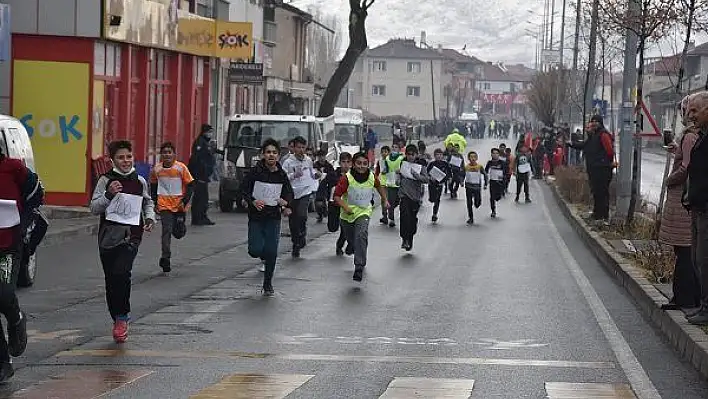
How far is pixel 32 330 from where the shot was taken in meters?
12.4

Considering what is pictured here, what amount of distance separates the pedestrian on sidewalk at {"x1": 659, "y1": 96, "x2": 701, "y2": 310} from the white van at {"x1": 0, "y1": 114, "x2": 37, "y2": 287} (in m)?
6.31

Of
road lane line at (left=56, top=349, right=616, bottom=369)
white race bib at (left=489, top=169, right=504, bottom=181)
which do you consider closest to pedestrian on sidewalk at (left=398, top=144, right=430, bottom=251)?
white race bib at (left=489, top=169, right=504, bottom=181)

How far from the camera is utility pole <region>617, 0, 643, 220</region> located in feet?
82.4

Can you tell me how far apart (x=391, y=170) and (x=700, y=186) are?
15.5 meters

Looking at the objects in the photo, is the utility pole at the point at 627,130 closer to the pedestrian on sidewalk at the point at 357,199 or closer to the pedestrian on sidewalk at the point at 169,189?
the pedestrian on sidewalk at the point at 357,199

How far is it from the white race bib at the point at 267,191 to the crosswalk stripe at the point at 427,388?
585cm

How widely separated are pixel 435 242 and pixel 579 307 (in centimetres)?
883

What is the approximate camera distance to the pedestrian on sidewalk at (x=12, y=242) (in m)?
9.91

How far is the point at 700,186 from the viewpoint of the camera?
11.5 meters

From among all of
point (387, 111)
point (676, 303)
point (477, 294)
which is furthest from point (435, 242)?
point (387, 111)

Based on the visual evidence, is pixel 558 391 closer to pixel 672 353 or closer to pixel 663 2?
pixel 672 353

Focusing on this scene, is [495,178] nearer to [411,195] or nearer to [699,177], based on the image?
[411,195]

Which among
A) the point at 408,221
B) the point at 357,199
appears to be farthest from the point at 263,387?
the point at 408,221

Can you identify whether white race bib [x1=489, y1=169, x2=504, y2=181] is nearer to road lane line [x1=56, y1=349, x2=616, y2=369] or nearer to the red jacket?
road lane line [x1=56, y1=349, x2=616, y2=369]
